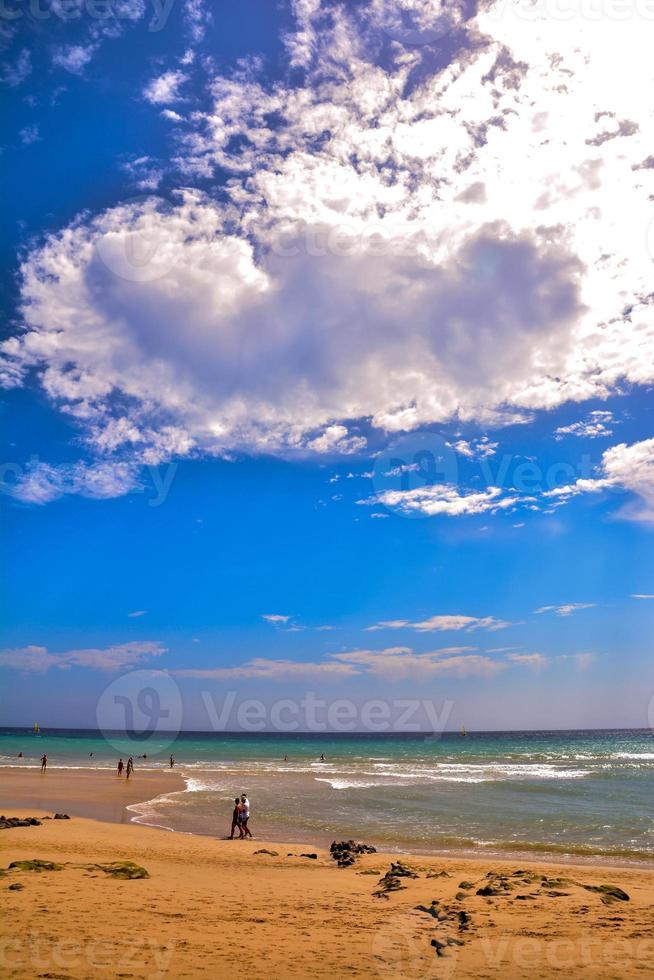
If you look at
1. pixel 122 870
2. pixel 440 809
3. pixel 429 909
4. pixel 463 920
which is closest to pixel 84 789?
pixel 440 809

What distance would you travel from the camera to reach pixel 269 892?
490 inches

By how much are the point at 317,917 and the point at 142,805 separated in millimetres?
21486

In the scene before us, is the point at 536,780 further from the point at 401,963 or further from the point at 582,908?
the point at 401,963

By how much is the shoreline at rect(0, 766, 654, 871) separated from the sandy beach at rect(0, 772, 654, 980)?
1349mm

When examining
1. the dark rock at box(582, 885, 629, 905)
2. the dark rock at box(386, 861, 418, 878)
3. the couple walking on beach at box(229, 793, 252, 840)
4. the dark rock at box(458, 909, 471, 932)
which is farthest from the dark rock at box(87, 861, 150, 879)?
the dark rock at box(582, 885, 629, 905)

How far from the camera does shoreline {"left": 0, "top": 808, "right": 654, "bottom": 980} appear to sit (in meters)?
8.06

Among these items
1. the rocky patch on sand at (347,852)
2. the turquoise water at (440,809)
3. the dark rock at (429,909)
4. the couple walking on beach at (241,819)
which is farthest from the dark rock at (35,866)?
the turquoise water at (440,809)

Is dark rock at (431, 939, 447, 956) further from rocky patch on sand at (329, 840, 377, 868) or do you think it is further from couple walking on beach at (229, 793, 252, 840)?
couple walking on beach at (229, 793, 252, 840)

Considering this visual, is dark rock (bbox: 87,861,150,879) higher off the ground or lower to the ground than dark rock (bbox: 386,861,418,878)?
higher

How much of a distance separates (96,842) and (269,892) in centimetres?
824

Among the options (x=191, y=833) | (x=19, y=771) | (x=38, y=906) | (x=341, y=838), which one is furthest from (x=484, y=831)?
(x=19, y=771)

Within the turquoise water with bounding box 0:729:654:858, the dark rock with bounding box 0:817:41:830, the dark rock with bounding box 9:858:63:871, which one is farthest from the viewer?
the turquoise water with bounding box 0:729:654:858

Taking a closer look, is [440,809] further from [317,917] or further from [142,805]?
[317,917]

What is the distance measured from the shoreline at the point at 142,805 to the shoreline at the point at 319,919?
5.49 feet
